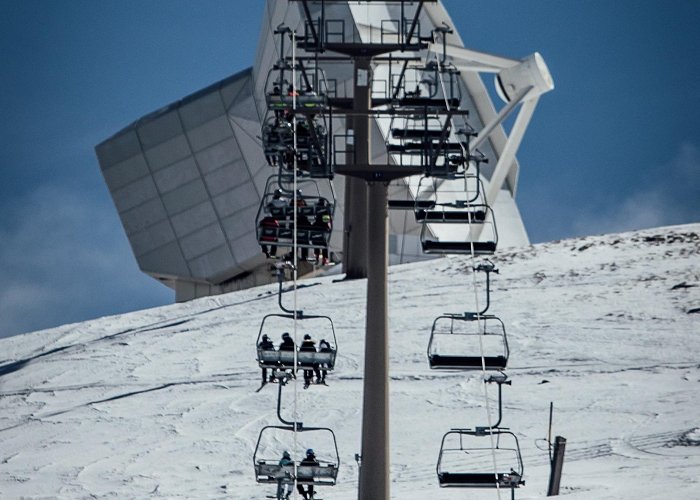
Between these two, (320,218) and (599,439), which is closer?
(320,218)

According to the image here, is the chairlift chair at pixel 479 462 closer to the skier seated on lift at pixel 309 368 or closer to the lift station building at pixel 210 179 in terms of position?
the skier seated on lift at pixel 309 368

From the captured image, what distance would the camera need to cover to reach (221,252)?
53125 mm

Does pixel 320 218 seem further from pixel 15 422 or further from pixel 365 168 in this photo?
pixel 15 422

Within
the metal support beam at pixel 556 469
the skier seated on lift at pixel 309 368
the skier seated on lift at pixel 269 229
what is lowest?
the metal support beam at pixel 556 469

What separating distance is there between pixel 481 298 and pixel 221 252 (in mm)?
23527

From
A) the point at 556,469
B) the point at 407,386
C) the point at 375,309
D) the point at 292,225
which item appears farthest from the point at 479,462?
the point at 292,225

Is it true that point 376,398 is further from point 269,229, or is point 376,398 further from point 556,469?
point 556,469

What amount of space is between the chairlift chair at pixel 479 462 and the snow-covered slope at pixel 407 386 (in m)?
0.30

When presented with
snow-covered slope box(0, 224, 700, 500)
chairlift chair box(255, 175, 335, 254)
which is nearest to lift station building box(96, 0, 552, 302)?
snow-covered slope box(0, 224, 700, 500)

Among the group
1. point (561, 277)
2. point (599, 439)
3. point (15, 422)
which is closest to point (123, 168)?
point (561, 277)

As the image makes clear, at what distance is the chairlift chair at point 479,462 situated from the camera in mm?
14773

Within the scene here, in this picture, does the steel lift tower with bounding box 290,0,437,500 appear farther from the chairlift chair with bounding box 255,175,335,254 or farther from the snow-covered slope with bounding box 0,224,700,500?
the snow-covered slope with bounding box 0,224,700,500

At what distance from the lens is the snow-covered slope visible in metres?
20.3

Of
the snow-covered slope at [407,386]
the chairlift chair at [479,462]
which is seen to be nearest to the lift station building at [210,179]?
the snow-covered slope at [407,386]
